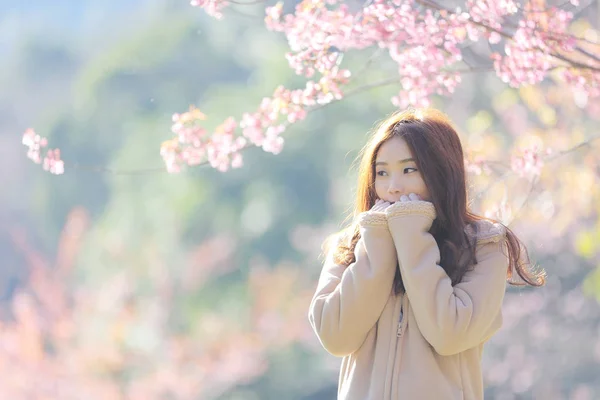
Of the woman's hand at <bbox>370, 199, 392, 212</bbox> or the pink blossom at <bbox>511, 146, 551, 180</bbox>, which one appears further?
the pink blossom at <bbox>511, 146, 551, 180</bbox>

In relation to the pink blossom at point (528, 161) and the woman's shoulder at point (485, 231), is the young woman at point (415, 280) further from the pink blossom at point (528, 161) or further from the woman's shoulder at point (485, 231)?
the pink blossom at point (528, 161)

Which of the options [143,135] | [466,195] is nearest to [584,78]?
[466,195]

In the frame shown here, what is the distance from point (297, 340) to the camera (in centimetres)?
447

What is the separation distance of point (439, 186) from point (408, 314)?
0.68 ft

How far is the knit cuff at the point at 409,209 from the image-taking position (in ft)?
4.19

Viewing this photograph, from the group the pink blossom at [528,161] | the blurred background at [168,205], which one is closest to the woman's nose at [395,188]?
the pink blossom at [528,161]

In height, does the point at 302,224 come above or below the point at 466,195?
below

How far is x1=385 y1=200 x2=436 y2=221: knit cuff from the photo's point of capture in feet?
4.19

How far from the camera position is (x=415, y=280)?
1.24 m

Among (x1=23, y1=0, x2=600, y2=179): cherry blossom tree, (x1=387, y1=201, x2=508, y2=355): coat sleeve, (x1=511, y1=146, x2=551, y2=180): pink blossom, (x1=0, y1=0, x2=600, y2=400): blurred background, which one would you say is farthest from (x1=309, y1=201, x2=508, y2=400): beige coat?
(x1=0, y1=0, x2=600, y2=400): blurred background

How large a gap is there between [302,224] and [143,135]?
0.94 metres

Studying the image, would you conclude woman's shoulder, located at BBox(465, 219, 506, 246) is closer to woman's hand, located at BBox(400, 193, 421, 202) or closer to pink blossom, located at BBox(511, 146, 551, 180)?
woman's hand, located at BBox(400, 193, 421, 202)

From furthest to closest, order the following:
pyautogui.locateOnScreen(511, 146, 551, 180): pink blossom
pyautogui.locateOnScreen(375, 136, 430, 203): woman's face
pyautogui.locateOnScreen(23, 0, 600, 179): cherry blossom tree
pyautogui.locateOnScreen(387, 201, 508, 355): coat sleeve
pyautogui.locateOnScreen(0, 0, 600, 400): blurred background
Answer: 1. pyautogui.locateOnScreen(0, 0, 600, 400): blurred background
2. pyautogui.locateOnScreen(511, 146, 551, 180): pink blossom
3. pyautogui.locateOnScreen(23, 0, 600, 179): cherry blossom tree
4. pyautogui.locateOnScreen(375, 136, 430, 203): woman's face
5. pyautogui.locateOnScreen(387, 201, 508, 355): coat sleeve

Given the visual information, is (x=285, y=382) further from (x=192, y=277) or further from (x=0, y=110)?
(x=0, y=110)
